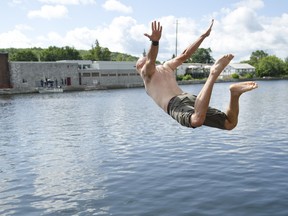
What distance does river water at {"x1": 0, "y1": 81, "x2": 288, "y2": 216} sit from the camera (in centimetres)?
1234

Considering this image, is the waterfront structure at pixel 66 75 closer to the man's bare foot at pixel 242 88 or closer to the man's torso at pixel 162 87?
the man's torso at pixel 162 87

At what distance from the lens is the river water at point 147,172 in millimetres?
12344

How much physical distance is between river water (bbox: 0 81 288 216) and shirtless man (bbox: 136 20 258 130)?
5.68 m

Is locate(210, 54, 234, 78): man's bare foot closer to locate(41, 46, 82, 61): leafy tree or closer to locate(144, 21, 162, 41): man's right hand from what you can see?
locate(144, 21, 162, 41): man's right hand

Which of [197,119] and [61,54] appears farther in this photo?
[61,54]

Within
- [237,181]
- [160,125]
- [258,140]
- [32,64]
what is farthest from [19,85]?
[237,181]

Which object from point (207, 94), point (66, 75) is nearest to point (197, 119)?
point (207, 94)

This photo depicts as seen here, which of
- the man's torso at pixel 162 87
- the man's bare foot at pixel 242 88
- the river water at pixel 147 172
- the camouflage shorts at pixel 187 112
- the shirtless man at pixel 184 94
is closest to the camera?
the man's bare foot at pixel 242 88

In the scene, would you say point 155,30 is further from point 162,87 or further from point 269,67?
point 269,67

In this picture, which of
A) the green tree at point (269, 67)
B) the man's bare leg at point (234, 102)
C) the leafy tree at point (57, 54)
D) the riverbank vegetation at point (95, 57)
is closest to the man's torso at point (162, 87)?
the man's bare leg at point (234, 102)

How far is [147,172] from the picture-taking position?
53.5 feet

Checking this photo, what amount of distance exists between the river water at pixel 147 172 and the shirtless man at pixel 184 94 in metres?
5.68

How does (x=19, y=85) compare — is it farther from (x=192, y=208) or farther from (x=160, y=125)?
(x=192, y=208)

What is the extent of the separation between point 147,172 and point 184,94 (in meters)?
9.76
